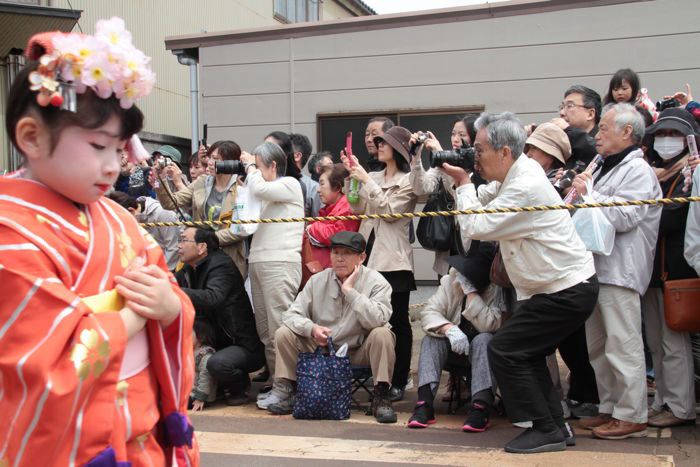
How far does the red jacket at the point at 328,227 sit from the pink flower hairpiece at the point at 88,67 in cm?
402

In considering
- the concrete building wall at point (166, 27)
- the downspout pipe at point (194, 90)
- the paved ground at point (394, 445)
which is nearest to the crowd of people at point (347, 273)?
the paved ground at point (394, 445)

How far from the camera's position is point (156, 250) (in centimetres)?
221

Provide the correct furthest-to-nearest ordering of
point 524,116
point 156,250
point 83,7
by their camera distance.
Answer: point 83,7, point 524,116, point 156,250

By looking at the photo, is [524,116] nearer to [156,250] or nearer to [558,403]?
[558,403]

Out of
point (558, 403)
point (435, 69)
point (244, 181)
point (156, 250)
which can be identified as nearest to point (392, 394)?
point (558, 403)

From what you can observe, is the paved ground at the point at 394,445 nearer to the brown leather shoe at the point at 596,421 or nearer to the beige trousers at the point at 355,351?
the brown leather shoe at the point at 596,421

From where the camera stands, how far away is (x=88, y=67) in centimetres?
191

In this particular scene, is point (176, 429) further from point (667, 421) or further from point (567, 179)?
point (667, 421)

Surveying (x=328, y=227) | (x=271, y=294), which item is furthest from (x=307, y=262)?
(x=271, y=294)

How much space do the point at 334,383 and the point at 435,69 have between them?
15.7ft

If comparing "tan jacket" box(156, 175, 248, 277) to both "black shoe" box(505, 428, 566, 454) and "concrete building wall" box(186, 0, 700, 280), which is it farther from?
A: "black shoe" box(505, 428, 566, 454)

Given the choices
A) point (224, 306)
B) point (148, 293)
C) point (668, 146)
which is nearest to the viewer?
point (148, 293)

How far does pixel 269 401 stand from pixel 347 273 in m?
1.05

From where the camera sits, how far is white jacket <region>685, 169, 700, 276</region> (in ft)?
14.7
